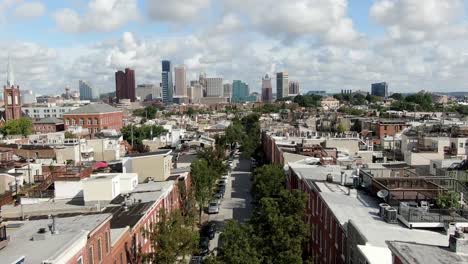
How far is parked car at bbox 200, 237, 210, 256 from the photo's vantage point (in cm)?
4138

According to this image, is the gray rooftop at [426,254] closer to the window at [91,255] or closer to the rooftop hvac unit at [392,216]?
the rooftop hvac unit at [392,216]

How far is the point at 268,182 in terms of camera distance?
45.1m

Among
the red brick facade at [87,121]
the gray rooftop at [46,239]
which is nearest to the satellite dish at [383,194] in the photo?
the gray rooftop at [46,239]

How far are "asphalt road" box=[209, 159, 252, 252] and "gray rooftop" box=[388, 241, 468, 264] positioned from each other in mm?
24875

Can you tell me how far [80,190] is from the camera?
36312 mm

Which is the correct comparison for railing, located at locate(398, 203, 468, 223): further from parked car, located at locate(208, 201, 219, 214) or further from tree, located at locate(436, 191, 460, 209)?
parked car, located at locate(208, 201, 219, 214)

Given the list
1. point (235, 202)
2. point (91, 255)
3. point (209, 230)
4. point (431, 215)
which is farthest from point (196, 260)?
point (235, 202)

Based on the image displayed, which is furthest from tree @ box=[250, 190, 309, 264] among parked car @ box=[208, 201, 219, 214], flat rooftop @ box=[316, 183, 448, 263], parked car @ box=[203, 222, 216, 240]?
parked car @ box=[208, 201, 219, 214]

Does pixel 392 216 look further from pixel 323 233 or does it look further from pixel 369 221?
pixel 323 233

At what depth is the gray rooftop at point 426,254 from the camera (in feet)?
53.9

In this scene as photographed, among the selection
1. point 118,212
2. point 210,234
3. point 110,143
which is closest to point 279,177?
point 210,234

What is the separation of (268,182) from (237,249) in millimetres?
20779

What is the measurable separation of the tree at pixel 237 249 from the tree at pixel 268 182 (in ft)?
57.9

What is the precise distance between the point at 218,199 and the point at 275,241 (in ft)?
115
